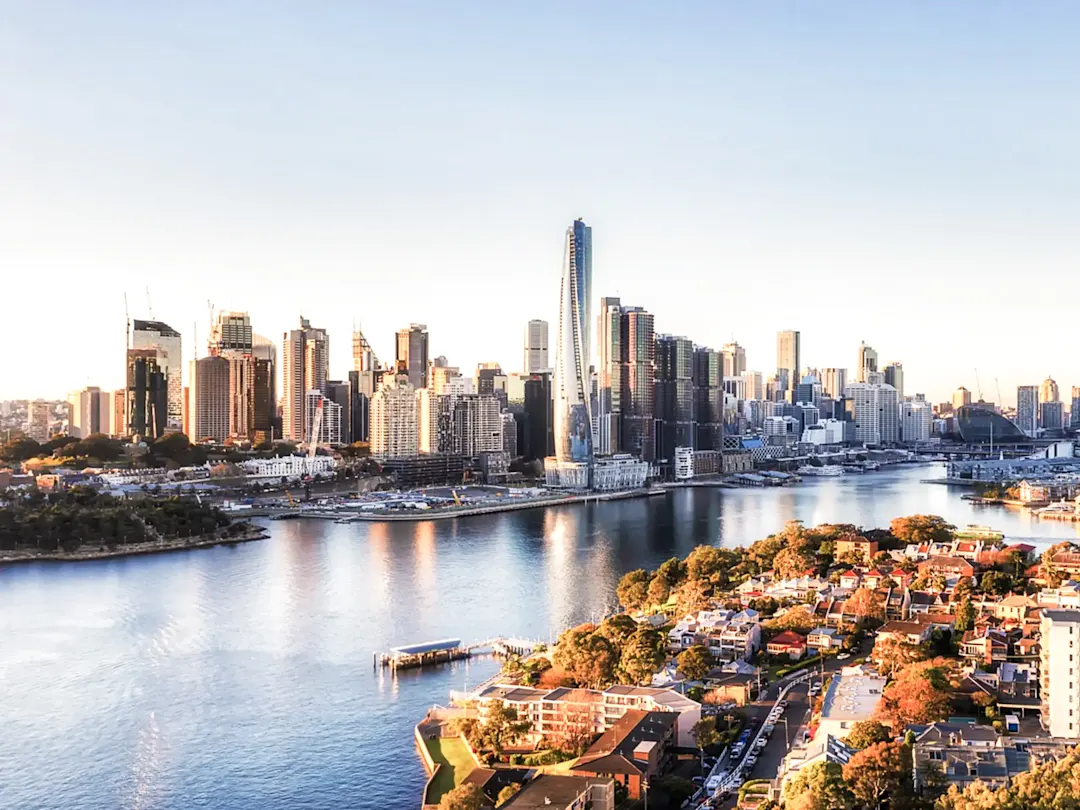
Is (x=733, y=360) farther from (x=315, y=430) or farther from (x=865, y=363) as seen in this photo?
(x=315, y=430)

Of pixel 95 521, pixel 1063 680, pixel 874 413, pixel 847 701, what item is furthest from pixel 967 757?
pixel 874 413

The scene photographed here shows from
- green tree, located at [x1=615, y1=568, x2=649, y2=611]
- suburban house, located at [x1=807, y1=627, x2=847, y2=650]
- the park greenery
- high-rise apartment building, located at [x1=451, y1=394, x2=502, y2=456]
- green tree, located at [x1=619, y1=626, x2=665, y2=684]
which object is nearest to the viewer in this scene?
green tree, located at [x1=619, y1=626, x2=665, y2=684]

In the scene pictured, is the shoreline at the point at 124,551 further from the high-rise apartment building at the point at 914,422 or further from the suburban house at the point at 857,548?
the high-rise apartment building at the point at 914,422

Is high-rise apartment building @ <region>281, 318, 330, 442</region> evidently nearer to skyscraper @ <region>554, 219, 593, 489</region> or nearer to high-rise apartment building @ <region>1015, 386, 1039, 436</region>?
skyscraper @ <region>554, 219, 593, 489</region>

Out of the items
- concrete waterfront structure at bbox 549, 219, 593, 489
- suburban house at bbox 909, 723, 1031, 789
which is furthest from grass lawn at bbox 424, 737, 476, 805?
concrete waterfront structure at bbox 549, 219, 593, 489

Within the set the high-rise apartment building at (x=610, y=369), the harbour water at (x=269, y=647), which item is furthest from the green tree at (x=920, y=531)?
the high-rise apartment building at (x=610, y=369)

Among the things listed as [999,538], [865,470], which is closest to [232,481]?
[999,538]

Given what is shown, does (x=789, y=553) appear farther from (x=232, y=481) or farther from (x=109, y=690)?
(x=232, y=481)
